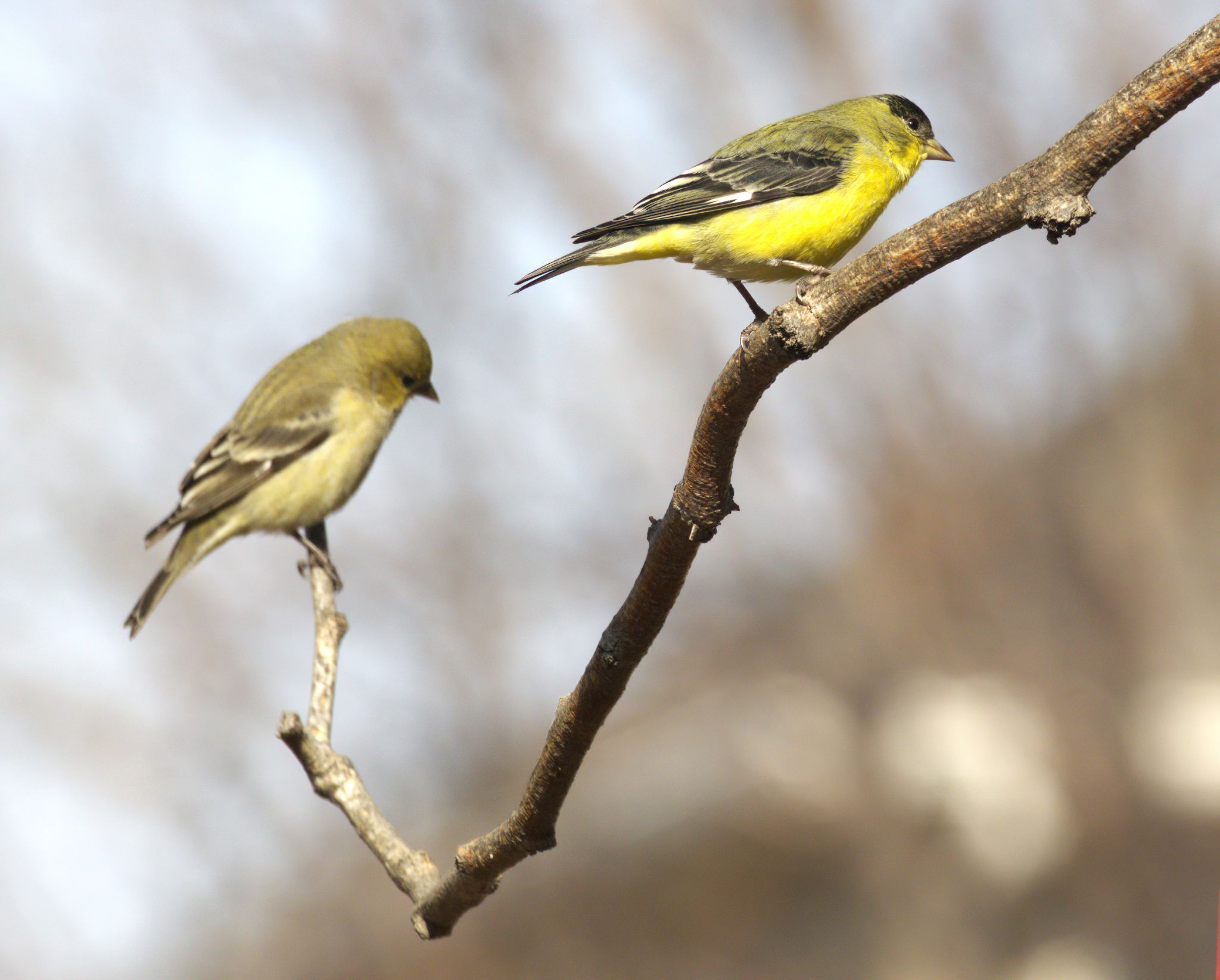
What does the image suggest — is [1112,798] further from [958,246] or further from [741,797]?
[958,246]

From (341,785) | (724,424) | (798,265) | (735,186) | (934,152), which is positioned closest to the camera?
(724,424)

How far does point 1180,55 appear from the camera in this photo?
2271mm

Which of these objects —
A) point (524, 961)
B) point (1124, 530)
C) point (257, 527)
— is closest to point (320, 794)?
point (257, 527)

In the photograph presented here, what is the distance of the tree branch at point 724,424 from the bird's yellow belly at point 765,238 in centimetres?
187

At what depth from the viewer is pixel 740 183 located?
5367mm

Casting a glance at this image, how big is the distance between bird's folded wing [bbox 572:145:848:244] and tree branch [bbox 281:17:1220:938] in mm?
2019

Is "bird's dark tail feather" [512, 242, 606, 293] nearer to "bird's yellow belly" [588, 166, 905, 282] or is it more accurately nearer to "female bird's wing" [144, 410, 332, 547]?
"bird's yellow belly" [588, 166, 905, 282]

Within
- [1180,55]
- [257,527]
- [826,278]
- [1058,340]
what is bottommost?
[1180,55]

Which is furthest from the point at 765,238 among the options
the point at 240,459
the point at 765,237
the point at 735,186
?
the point at 240,459

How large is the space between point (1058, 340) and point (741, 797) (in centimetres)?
558

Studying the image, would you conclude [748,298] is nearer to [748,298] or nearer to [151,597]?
[748,298]

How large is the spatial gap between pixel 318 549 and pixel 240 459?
122 centimetres

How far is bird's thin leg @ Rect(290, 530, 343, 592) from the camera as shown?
571 cm

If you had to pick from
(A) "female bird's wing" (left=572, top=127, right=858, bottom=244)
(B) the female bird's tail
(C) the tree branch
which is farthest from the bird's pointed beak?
(B) the female bird's tail
